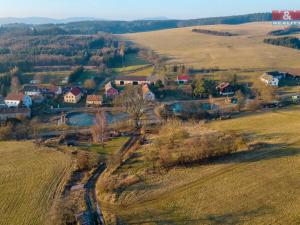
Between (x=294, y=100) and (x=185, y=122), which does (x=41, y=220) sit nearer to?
(x=185, y=122)

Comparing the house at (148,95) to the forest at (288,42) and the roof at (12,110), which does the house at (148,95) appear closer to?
the roof at (12,110)

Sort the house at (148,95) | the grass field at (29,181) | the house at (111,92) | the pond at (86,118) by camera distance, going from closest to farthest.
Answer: the grass field at (29,181) → the pond at (86,118) → the house at (148,95) → the house at (111,92)

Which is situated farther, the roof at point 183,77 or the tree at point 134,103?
the roof at point 183,77

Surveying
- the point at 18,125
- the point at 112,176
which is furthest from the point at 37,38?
the point at 112,176

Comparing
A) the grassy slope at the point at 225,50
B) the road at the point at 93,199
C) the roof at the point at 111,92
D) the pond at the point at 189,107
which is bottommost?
the road at the point at 93,199

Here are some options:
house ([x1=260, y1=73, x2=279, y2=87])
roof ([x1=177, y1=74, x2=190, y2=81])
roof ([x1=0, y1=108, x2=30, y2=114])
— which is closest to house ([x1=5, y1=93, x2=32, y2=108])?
roof ([x1=0, y1=108, x2=30, y2=114])

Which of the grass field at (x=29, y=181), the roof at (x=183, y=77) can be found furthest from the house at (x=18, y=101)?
the roof at (x=183, y=77)

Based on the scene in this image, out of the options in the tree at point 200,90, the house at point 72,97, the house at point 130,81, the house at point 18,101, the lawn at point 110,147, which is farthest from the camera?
the house at point 130,81
